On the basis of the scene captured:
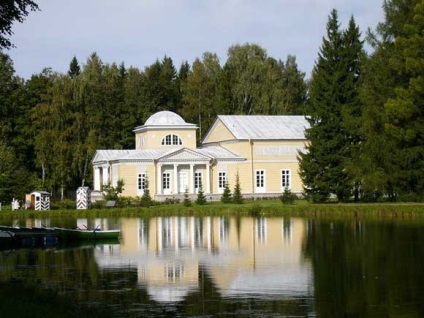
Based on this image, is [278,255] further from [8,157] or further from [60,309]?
[8,157]

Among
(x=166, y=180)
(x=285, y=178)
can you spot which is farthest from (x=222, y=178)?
(x=285, y=178)

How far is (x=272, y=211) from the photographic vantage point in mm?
46250

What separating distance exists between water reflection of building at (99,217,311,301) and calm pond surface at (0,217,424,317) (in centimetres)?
3

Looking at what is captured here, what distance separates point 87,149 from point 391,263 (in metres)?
45.4

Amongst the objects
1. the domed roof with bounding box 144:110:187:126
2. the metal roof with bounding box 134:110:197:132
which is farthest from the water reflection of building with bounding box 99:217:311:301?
the domed roof with bounding box 144:110:187:126

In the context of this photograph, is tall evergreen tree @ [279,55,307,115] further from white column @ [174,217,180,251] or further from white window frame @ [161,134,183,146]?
white column @ [174,217,180,251]

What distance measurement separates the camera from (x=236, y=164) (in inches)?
2469

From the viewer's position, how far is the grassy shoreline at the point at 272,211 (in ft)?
136

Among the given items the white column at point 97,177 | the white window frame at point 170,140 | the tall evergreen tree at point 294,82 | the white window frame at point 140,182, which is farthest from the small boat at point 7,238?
the tall evergreen tree at point 294,82

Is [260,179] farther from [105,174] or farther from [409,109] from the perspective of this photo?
[409,109]

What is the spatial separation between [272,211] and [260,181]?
16859mm

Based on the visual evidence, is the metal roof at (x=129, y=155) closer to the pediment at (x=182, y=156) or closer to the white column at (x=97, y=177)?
the pediment at (x=182, y=156)

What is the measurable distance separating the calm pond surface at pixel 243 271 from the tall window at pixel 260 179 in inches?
1047

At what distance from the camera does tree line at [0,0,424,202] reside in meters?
45.9
